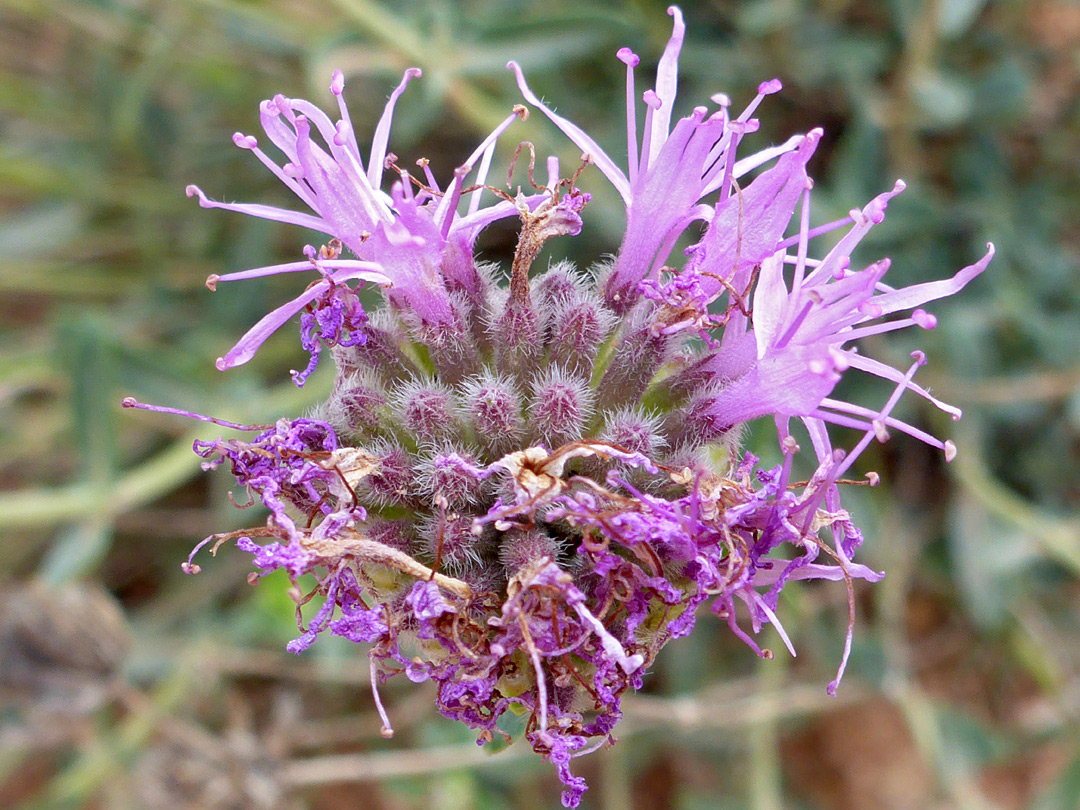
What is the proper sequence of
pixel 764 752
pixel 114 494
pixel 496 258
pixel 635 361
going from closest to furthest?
1. pixel 635 361
2. pixel 114 494
3. pixel 764 752
4. pixel 496 258

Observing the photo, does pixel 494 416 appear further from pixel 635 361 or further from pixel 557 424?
pixel 635 361

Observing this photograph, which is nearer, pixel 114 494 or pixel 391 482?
pixel 391 482

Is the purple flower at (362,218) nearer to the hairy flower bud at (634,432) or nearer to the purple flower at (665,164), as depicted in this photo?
the purple flower at (665,164)

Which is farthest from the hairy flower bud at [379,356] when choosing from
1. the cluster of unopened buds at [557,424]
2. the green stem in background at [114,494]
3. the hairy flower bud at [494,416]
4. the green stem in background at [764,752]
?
the green stem in background at [764,752]

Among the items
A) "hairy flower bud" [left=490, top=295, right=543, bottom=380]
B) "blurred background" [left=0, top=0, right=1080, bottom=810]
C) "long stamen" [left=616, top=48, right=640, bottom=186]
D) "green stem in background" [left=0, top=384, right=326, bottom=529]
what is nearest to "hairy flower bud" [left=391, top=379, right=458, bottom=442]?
"hairy flower bud" [left=490, top=295, right=543, bottom=380]

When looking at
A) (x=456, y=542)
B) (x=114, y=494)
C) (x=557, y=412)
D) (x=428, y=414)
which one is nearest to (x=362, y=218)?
(x=428, y=414)

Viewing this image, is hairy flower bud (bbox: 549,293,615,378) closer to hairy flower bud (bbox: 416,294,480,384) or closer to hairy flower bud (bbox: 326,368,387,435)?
hairy flower bud (bbox: 416,294,480,384)

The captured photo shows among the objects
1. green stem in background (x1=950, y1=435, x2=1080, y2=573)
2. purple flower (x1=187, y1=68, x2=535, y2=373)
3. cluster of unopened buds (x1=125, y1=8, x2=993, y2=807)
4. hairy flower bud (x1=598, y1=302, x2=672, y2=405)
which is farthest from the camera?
green stem in background (x1=950, y1=435, x2=1080, y2=573)
